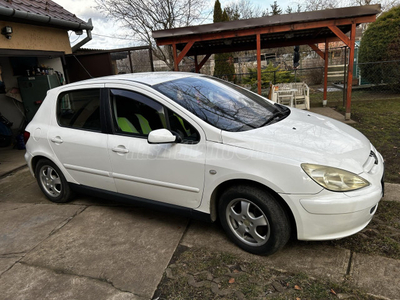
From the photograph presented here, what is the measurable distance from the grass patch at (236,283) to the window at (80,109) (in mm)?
1813

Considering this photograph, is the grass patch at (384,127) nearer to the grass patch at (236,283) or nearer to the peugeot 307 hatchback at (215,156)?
the peugeot 307 hatchback at (215,156)

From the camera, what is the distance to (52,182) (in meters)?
4.02

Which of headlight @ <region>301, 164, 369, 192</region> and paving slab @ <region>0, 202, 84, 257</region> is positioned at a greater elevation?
headlight @ <region>301, 164, 369, 192</region>

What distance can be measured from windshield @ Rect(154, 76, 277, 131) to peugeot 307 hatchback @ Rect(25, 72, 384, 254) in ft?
0.04

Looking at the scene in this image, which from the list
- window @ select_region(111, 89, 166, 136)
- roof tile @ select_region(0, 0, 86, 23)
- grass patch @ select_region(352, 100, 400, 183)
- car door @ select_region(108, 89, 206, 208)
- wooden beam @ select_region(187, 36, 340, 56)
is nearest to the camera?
car door @ select_region(108, 89, 206, 208)

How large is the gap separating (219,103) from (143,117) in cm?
81

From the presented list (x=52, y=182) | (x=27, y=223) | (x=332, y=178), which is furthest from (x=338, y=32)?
(x=27, y=223)

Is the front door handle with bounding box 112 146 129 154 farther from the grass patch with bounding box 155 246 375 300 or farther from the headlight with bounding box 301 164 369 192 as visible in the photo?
the headlight with bounding box 301 164 369 192

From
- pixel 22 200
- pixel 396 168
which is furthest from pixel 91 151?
pixel 396 168

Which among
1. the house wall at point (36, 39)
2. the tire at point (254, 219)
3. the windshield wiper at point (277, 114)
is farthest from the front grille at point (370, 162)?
the house wall at point (36, 39)

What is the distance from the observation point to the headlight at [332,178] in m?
2.27

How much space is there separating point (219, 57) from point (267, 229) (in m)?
17.2

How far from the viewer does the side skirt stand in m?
2.86

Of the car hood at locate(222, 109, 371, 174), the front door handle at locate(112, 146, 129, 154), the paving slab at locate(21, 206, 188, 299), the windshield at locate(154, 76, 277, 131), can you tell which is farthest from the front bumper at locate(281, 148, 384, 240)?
the front door handle at locate(112, 146, 129, 154)
